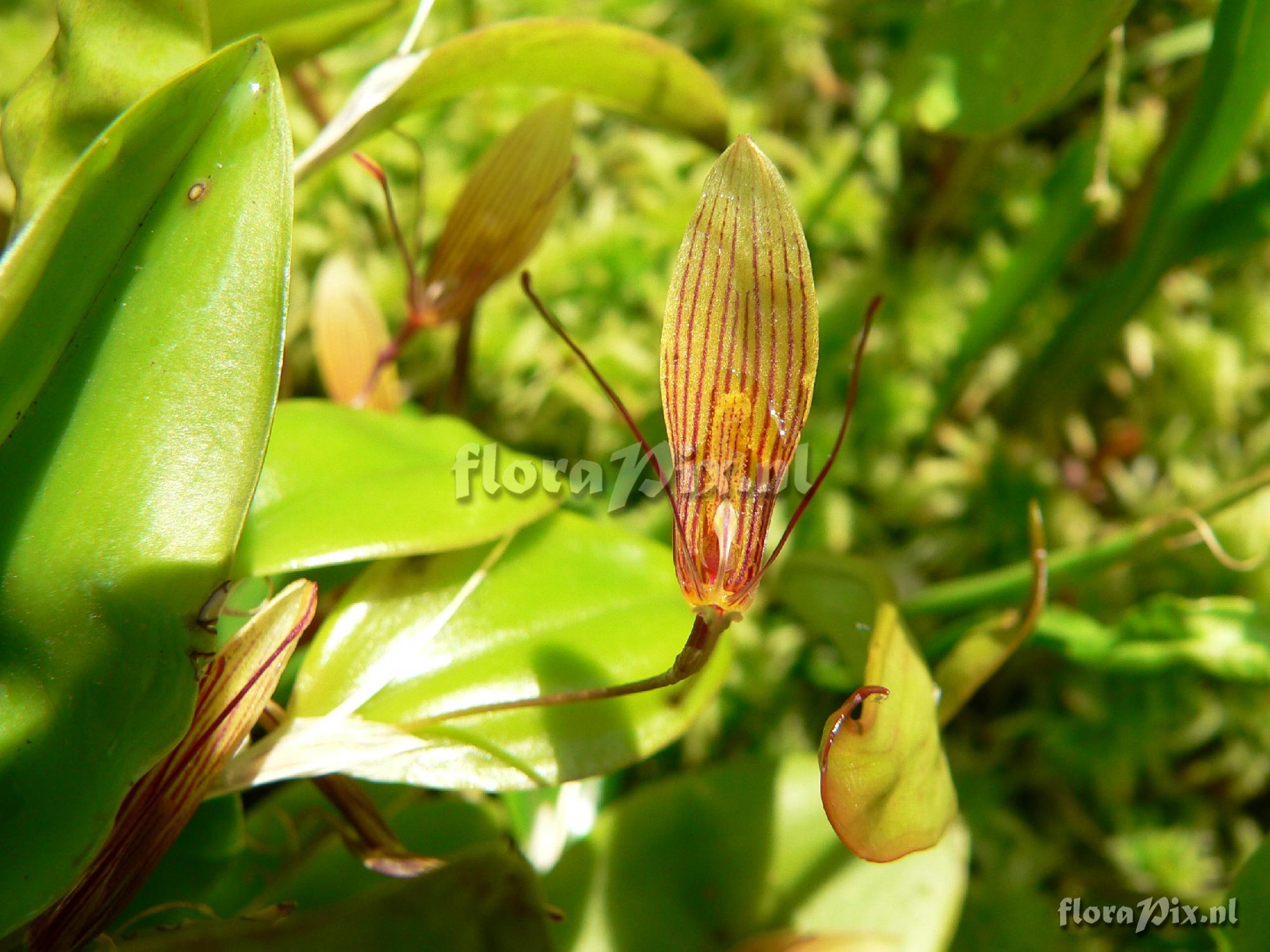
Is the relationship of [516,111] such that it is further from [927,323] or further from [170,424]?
[170,424]

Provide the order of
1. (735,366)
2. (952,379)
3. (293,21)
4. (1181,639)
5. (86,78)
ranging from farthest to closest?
1. (952,379)
2. (1181,639)
3. (293,21)
4. (86,78)
5. (735,366)

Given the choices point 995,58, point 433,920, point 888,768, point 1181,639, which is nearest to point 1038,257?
point 995,58

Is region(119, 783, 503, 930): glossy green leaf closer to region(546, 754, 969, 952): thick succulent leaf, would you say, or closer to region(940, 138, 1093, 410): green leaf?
region(546, 754, 969, 952): thick succulent leaf

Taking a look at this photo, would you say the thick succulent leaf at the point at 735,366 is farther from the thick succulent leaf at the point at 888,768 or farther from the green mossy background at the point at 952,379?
the green mossy background at the point at 952,379

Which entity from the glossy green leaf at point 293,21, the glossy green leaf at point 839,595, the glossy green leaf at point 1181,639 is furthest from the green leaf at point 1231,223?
the glossy green leaf at point 293,21

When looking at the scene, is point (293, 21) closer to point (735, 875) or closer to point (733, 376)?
point (733, 376)

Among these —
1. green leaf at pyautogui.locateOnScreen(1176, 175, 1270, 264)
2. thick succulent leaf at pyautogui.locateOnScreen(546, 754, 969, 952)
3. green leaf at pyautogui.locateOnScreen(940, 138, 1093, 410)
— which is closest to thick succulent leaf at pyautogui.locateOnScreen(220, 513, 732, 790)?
thick succulent leaf at pyautogui.locateOnScreen(546, 754, 969, 952)
